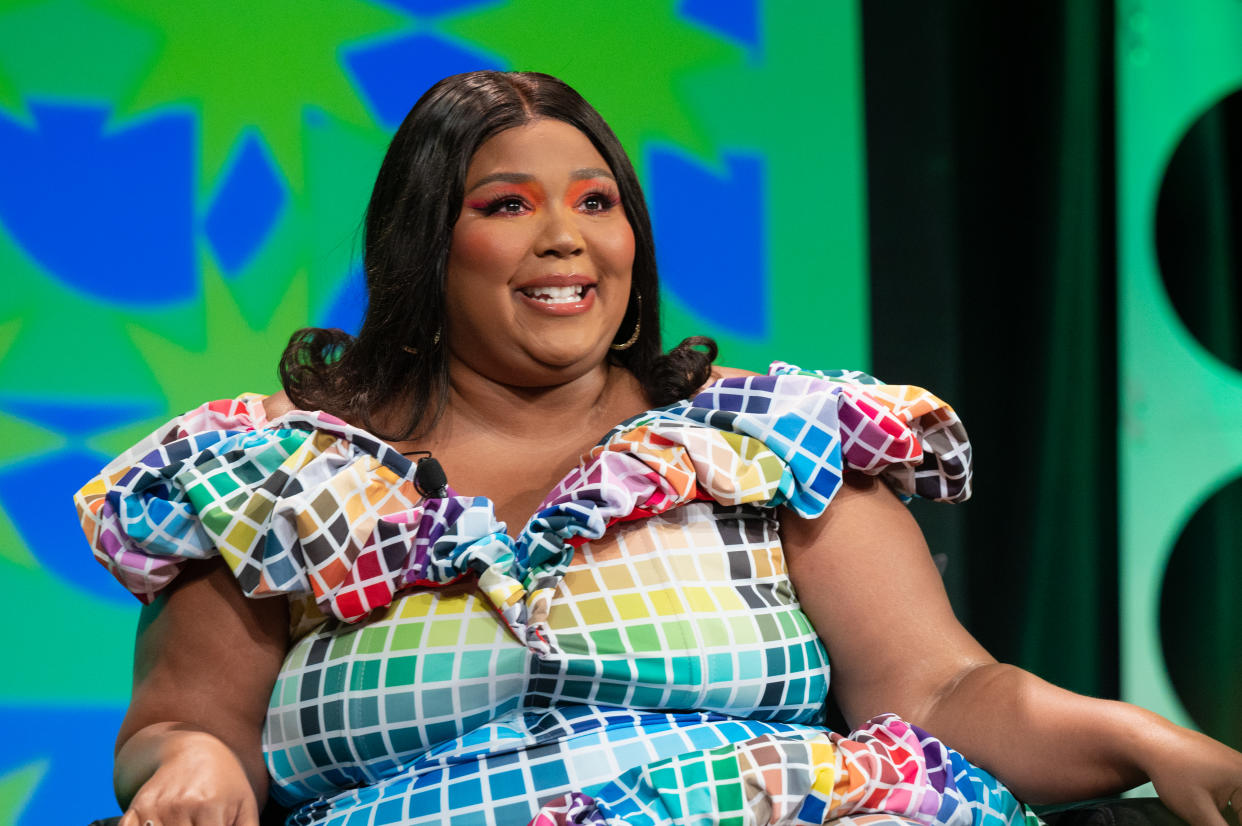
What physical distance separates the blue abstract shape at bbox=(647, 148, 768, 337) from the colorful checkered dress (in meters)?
1.06

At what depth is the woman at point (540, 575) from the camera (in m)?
1.44

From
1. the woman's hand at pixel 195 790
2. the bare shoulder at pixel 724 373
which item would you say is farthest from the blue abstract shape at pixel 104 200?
the woman's hand at pixel 195 790

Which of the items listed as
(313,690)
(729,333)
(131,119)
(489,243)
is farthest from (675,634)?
(131,119)

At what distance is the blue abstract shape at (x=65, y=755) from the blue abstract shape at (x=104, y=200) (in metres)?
0.63

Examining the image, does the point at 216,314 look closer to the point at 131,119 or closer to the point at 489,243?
the point at 131,119

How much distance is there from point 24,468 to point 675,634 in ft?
4.59

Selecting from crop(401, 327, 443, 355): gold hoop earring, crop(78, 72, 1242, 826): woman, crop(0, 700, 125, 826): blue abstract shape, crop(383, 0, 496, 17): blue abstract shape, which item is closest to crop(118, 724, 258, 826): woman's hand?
crop(78, 72, 1242, 826): woman

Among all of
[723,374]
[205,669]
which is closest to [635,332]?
[723,374]

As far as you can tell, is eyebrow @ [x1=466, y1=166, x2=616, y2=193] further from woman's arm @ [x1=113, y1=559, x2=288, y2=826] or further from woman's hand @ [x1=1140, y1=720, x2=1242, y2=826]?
woman's hand @ [x1=1140, y1=720, x2=1242, y2=826]

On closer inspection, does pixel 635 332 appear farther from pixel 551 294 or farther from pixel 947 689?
pixel 947 689

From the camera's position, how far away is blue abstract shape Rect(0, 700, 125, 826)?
236 cm

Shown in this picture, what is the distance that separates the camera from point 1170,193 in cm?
263

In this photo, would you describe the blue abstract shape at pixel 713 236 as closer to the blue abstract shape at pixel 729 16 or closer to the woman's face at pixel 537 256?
the blue abstract shape at pixel 729 16

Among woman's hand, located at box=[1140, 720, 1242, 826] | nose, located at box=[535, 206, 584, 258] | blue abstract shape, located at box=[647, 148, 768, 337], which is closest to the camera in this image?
woman's hand, located at box=[1140, 720, 1242, 826]
